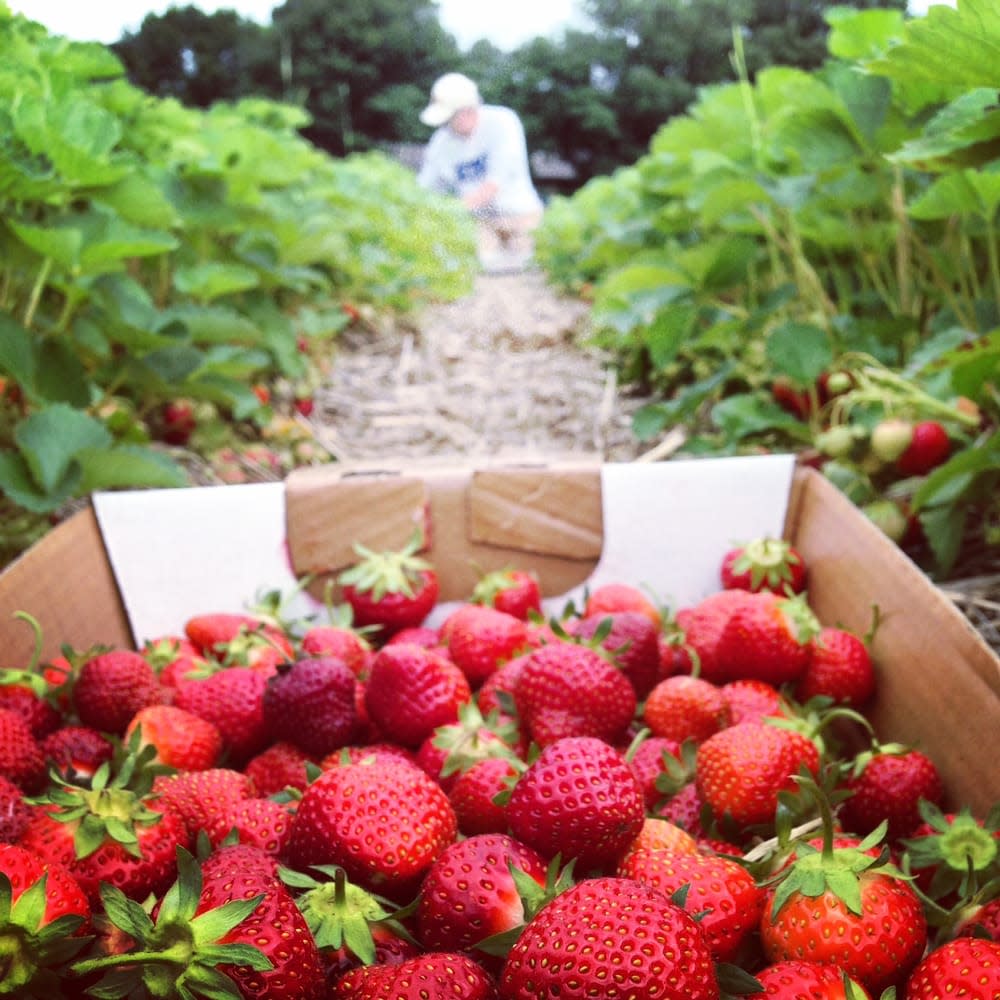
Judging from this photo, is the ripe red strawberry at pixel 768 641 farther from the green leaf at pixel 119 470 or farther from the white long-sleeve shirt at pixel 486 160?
the white long-sleeve shirt at pixel 486 160

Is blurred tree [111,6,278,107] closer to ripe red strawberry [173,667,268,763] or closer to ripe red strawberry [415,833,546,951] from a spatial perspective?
ripe red strawberry [173,667,268,763]

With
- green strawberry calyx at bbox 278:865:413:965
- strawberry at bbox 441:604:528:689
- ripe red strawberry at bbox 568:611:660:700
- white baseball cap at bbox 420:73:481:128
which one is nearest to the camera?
green strawberry calyx at bbox 278:865:413:965

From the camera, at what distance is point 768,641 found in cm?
116

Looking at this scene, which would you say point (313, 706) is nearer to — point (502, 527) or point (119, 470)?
point (502, 527)

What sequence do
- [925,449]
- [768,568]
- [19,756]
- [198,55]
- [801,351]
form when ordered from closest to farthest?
[19,756] < [768,568] < [925,449] < [801,351] < [198,55]

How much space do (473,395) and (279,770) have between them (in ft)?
10.0

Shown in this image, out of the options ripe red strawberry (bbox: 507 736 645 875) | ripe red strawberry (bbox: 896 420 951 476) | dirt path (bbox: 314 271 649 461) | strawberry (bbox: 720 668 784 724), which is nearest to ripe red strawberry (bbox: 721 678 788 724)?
strawberry (bbox: 720 668 784 724)

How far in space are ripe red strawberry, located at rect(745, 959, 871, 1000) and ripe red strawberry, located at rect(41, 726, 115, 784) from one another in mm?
698

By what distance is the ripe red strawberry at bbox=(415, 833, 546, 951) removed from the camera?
2.29 feet

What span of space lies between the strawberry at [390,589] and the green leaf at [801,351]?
1.00 m

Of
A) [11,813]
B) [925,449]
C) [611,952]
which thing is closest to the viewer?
[611,952]

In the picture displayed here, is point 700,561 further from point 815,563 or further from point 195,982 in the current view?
point 195,982

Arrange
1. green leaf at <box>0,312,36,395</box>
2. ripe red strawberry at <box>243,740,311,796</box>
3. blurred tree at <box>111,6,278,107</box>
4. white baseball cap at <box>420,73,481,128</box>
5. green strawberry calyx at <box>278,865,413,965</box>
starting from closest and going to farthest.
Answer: green strawberry calyx at <box>278,865,413,965</box> → ripe red strawberry at <box>243,740,311,796</box> → green leaf at <box>0,312,36,395</box> → blurred tree at <box>111,6,278,107</box> → white baseball cap at <box>420,73,481,128</box>

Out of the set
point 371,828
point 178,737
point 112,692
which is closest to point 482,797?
point 371,828
